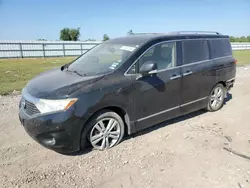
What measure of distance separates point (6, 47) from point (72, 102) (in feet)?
73.6

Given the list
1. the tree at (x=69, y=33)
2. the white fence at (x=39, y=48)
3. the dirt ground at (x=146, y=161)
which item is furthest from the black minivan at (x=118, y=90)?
the tree at (x=69, y=33)

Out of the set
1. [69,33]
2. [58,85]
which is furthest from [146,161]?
[69,33]

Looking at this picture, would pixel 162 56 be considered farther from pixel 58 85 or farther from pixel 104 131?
pixel 58 85

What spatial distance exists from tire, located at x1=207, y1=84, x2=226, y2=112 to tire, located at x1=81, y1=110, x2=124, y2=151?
275cm

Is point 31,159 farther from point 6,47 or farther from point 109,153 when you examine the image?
point 6,47

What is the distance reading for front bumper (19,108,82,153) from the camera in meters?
3.16

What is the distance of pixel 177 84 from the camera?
4.47m

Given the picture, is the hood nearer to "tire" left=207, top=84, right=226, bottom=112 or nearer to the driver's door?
the driver's door

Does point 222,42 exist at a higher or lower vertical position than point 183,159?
higher

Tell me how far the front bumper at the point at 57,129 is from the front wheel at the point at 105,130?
284 mm

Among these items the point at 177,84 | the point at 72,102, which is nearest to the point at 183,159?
the point at 177,84

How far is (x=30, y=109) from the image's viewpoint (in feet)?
11.0

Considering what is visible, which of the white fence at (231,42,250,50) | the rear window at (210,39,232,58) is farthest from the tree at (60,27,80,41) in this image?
the rear window at (210,39,232,58)

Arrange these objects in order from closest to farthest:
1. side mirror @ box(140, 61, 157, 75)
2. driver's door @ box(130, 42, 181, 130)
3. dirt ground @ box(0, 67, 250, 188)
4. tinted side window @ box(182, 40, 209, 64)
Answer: dirt ground @ box(0, 67, 250, 188)
side mirror @ box(140, 61, 157, 75)
driver's door @ box(130, 42, 181, 130)
tinted side window @ box(182, 40, 209, 64)
